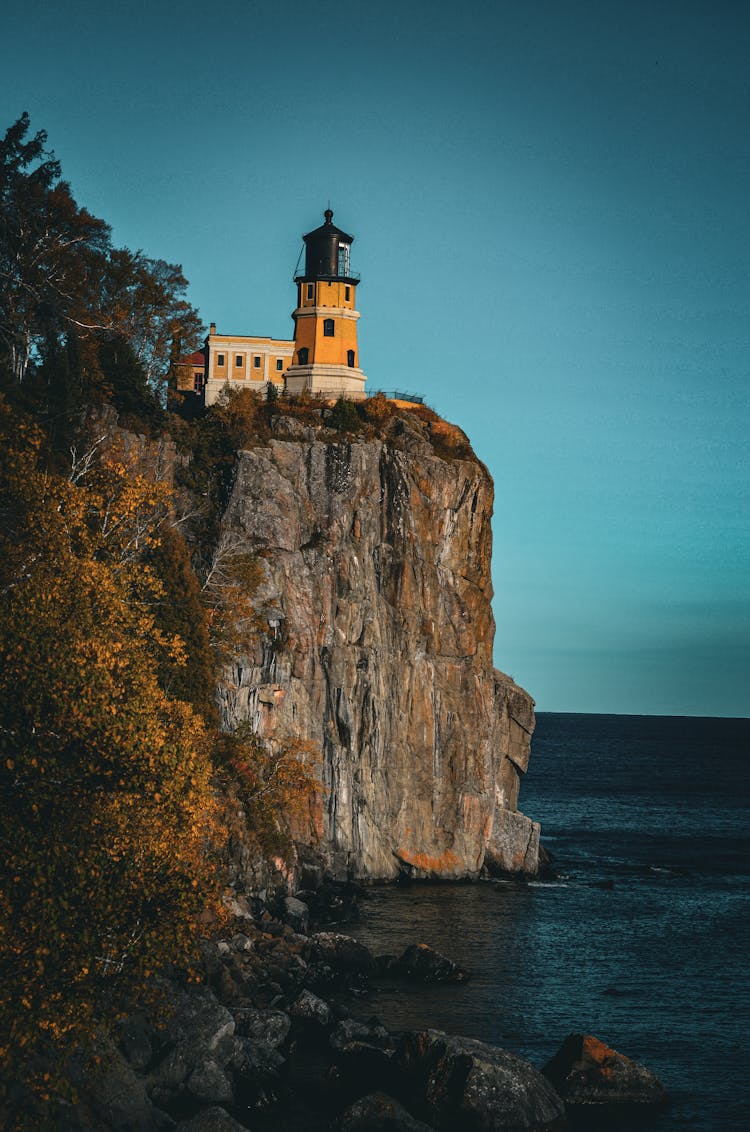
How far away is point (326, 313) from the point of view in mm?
83562

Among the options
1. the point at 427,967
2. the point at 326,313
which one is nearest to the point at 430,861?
the point at 427,967

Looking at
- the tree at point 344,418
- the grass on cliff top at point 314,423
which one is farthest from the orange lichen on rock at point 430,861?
the tree at point 344,418

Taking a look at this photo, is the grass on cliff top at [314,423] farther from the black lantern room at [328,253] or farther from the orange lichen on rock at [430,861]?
the orange lichen on rock at [430,861]

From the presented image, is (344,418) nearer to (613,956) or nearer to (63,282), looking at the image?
(63,282)

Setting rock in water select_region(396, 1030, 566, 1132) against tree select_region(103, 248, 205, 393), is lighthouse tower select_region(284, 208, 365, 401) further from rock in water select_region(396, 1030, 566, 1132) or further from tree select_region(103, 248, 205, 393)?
rock in water select_region(396, 1030, 566, 1132)

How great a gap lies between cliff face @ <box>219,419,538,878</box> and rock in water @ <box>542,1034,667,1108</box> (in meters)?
29.7

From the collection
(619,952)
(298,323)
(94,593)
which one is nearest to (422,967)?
(619,952)

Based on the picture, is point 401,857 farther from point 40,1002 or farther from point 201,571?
point 40,1002

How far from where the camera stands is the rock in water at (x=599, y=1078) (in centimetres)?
3347

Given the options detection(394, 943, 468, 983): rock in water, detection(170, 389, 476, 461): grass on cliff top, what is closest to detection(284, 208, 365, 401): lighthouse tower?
detection(170, 389, 476, 461): grass on cliff top

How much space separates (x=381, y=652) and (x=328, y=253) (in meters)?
34.1

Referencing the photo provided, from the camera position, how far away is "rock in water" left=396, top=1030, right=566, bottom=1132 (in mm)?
31047

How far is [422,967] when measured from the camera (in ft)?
150

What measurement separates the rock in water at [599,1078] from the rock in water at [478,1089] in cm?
130
